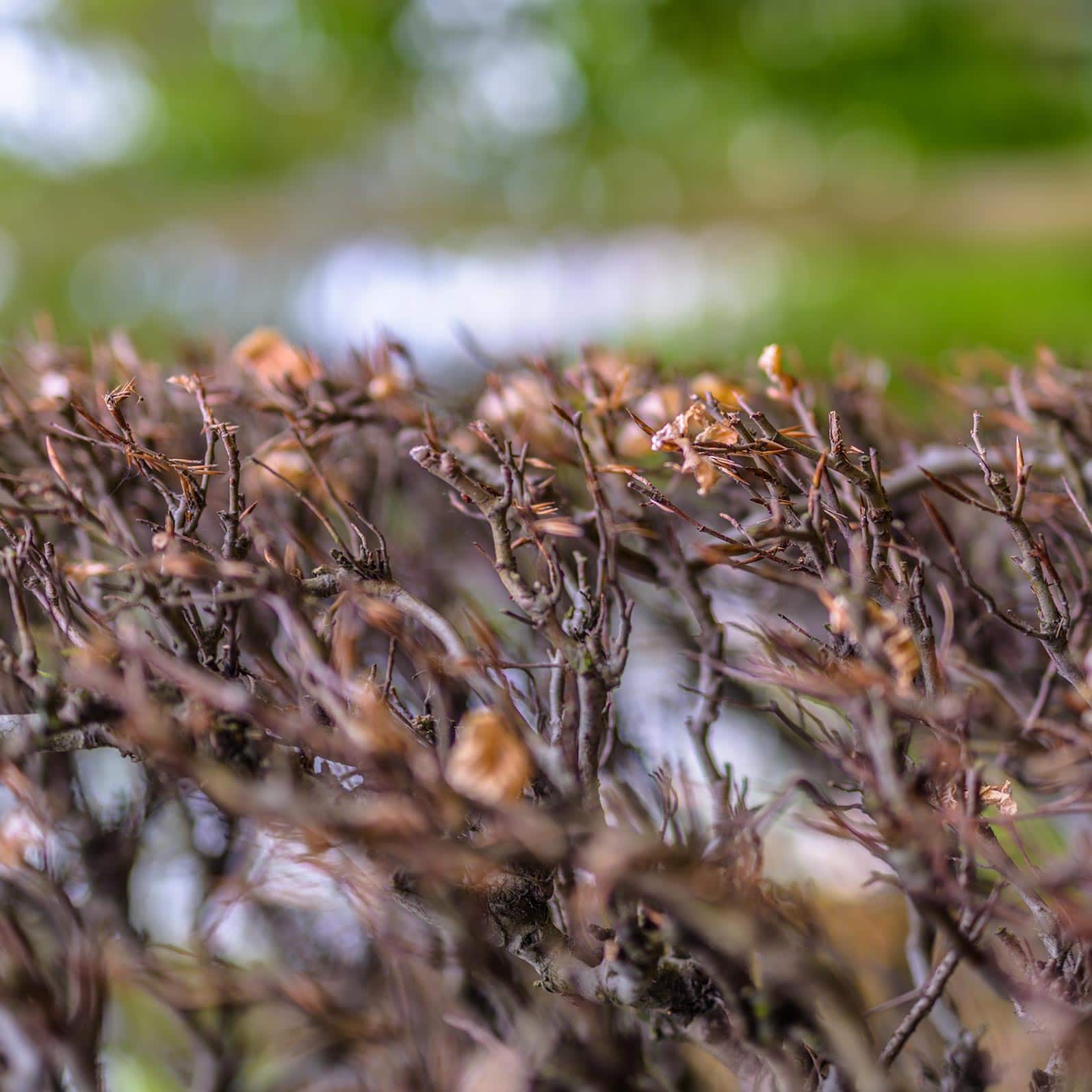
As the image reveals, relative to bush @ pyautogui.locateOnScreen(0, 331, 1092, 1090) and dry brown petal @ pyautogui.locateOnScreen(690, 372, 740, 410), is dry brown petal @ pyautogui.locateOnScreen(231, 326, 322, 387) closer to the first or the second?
bush @ pyautogui.locateOnScreen(0, 331, 1092, 1090)

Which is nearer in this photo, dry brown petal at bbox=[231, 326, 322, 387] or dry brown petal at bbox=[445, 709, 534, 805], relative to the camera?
dry brown petal at bbox=[445, 709, 534, 805]

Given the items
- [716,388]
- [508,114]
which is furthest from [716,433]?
[508,114]

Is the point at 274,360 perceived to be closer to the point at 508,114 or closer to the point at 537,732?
the point at 537,732

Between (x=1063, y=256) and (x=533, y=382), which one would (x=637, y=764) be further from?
(x=1063, y=256)

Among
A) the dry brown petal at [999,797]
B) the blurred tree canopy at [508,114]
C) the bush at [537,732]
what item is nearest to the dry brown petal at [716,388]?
the bush at [537,732]

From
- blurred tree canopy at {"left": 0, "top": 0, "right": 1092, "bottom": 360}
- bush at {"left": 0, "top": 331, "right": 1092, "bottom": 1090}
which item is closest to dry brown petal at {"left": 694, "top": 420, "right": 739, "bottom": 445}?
bush at {"left": 0, "top": 331, "right": 1092, "bottom": 1090}

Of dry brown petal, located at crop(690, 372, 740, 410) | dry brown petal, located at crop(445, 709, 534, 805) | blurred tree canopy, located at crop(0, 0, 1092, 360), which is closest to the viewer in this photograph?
dry brown petal, located at crop(445, 709, 534, 805)

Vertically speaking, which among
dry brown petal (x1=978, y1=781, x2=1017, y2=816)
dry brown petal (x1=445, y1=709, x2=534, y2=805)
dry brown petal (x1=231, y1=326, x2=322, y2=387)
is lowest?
dry brown petal (x1=978, y1=781, x2=1017, y2=816)

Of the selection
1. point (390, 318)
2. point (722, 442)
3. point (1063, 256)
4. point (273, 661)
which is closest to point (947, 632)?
point (722, 442)
